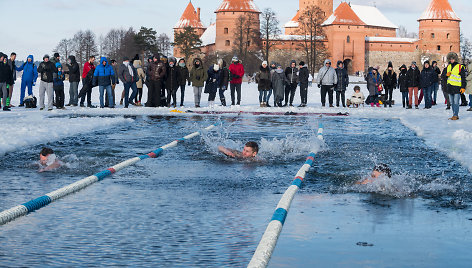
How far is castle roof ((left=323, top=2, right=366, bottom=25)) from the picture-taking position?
383 feet

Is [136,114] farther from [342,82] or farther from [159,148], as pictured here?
[159,148]

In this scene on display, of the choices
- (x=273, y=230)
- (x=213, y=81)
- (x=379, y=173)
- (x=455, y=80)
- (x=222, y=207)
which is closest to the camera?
(x=273, y=230)

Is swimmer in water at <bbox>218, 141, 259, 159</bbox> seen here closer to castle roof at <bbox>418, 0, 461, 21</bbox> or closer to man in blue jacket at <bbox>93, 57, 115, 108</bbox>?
man in blue jacket at <bbox>93, 57, 115, 108</bbox>

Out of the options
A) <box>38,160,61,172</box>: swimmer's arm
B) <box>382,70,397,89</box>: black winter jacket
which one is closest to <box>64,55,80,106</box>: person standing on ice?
<box>382,70,397,89</box>: black winter jacket

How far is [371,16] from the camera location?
130125 millimetres

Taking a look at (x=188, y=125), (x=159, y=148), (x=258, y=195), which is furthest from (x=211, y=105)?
(x=258, y=195)

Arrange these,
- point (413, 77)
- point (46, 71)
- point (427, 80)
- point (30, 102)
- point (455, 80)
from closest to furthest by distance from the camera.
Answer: point (455, 80) → point (46, 71) → point (30, 102) → point (427, 80) → point (413, 77)

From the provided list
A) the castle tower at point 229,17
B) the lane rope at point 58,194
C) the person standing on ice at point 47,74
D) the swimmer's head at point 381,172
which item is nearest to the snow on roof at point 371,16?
the castle tower at point 229,17

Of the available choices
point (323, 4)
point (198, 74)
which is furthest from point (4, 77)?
point (323, 4)

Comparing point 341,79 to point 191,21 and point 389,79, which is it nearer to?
point 389,79

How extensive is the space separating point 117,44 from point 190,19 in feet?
53.1

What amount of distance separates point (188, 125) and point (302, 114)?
647 centimetres

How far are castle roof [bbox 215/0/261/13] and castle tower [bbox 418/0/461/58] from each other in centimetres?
2793

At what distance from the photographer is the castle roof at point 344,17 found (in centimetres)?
11688
